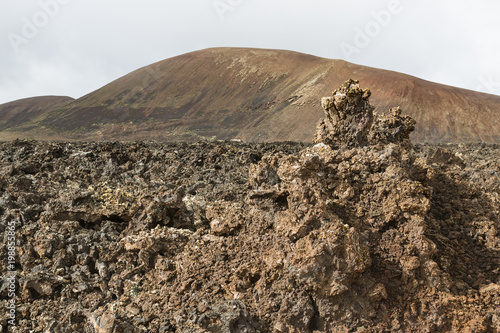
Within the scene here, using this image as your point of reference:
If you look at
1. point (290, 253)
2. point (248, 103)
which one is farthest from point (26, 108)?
point (290, 253)

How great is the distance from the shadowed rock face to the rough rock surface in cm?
2

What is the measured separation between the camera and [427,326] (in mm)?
4062

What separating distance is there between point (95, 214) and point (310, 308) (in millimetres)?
3788

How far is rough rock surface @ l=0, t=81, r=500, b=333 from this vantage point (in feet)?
13.4

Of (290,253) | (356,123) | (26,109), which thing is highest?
(26,109)

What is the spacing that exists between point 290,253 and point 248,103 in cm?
2975

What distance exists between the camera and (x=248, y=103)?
110ft

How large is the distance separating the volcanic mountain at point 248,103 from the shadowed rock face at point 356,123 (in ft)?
69.2

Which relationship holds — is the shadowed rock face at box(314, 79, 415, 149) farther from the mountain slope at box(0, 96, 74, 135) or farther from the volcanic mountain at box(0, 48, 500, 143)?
the mountain slope at box(0, 96, 74, 135)

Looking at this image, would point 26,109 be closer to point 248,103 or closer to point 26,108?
point 26,108

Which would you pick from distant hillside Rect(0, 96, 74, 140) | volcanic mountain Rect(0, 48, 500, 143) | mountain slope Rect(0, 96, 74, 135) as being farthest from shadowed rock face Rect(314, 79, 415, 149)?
mountain slope Rect(0, 96, 74, 135)

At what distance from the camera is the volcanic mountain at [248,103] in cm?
2950

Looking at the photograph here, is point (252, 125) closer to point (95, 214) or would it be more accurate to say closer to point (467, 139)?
point (467, 139)

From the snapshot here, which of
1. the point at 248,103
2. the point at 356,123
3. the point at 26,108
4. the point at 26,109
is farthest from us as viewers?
the point at 26,108
